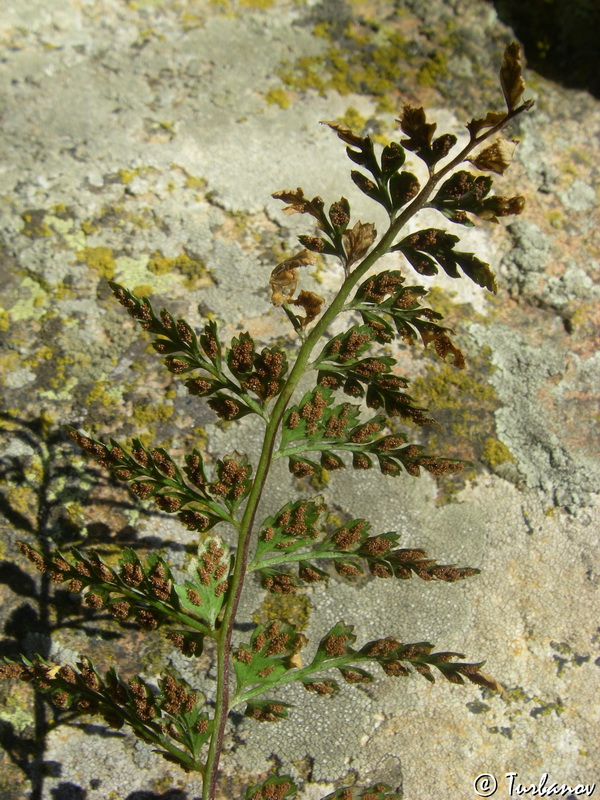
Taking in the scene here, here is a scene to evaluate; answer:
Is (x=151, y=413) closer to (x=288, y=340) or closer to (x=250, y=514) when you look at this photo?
(x=288, y=340)

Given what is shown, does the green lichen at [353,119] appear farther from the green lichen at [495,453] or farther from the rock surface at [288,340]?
the green lichen at [495,453]

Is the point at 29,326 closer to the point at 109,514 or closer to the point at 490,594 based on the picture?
the point at 109,514

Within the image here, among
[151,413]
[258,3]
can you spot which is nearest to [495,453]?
[151,413]

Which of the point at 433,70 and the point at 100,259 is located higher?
the point at 433,70

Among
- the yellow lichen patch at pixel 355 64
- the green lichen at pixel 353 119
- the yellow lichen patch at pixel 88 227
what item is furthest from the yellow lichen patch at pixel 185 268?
the yellow lichen patch at pixel 355 64

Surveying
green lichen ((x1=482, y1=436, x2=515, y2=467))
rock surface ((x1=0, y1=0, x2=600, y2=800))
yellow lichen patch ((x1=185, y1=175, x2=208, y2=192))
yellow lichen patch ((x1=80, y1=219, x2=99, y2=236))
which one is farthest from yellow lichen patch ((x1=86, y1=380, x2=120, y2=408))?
green lichen ((x1=482, y1=436, x2=515, y2=467))
